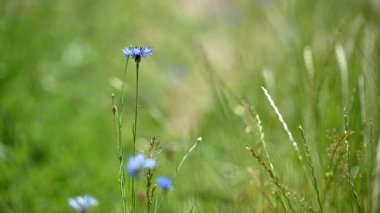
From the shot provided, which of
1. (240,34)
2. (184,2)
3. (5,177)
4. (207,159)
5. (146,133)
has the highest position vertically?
(184,2)

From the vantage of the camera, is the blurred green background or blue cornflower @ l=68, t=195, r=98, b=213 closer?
blue cornflower @ l=68, t=195, r=98, b=213

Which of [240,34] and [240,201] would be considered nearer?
[240,201]

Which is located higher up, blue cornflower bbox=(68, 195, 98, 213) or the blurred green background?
the blurred green background

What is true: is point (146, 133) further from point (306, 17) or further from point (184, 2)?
point (184, 2)

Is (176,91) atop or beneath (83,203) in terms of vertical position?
atop

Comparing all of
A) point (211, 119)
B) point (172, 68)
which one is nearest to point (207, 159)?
point (211, 119)

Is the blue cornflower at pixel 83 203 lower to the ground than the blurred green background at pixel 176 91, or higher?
lower

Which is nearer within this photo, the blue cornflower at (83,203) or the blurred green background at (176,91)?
the blue cornflower at (83,203)

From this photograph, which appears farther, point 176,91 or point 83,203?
point 176,91
